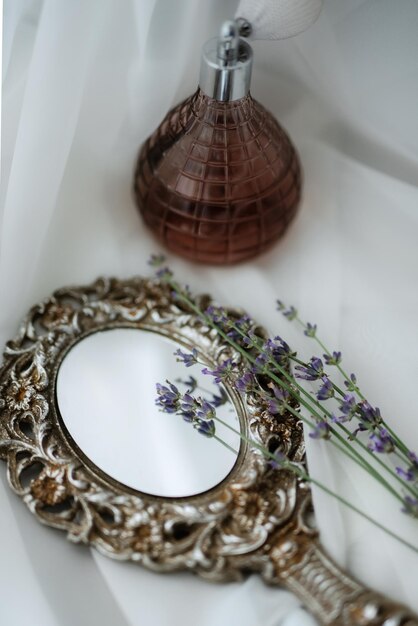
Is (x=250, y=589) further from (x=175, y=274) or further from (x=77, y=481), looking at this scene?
(x=175, y=274)

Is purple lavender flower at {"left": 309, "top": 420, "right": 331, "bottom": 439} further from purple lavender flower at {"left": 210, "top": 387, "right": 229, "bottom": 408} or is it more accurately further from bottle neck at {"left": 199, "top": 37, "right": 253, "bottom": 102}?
bottle neck at {"left": 199, "top": 37, "right": 253, "bottom": 102}

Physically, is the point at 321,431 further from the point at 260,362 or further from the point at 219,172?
the point at 219,172

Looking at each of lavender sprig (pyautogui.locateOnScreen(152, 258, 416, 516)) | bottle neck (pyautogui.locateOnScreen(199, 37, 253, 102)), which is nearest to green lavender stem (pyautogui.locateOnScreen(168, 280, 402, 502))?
lavender sprig (pyautogui.locateOnScreen(152, 258, 416, 516))

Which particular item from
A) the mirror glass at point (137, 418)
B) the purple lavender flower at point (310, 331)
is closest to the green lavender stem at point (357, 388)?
the purple lavender flower at point (310, 331)

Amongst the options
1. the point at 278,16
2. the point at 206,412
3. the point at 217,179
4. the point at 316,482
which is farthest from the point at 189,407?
the point at 278,16

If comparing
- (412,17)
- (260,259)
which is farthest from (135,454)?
(412,17)
